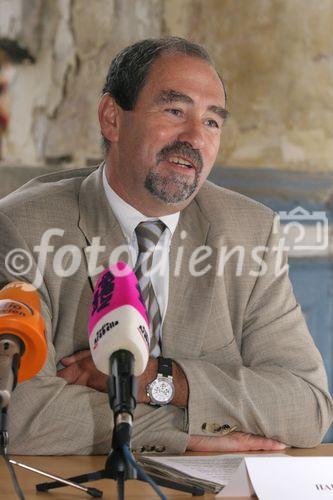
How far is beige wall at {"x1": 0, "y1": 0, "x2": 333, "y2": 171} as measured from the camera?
11.3ft

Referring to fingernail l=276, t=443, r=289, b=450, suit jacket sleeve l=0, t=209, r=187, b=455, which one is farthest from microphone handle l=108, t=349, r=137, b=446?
fingernail l=276, t=443, r=289, b=450

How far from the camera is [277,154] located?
373cm

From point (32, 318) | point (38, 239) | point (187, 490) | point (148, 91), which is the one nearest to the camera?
point (32, 318)

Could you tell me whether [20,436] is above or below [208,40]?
below

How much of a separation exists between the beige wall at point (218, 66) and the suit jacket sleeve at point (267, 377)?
1.31 m

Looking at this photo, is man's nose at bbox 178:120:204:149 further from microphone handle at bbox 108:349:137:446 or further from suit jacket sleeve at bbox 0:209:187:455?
microphone handle at bbox 108:349:137:446

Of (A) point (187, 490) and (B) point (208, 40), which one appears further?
(B) point (208, 40)

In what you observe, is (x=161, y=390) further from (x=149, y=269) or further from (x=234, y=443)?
(x=149, y=269)

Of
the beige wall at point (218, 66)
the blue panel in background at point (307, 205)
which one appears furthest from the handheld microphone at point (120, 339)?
the blue panel in background at point (307, 205)

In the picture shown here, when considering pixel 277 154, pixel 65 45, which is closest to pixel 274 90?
pixel 277 154

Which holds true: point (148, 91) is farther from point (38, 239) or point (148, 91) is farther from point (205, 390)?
point (205, 390)

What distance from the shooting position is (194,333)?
7.40ft

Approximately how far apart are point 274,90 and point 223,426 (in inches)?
80.8
